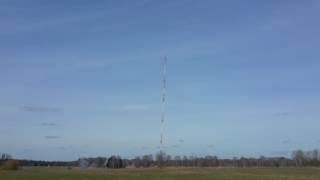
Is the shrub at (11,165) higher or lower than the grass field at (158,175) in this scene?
higher

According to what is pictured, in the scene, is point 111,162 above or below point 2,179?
above

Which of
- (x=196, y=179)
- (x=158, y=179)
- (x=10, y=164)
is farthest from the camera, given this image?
(x=10, y=164)

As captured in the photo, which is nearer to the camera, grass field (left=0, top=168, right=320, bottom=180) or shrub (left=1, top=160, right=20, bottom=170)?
grass field (left=0, top=168, right=320, bottom=180)

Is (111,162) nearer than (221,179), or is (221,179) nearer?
(221,179)

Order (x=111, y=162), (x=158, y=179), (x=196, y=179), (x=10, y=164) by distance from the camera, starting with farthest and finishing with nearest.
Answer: (x=111, y=162) → (x=10, y=164) → (x=196, y=179) → (x=158, y=179)

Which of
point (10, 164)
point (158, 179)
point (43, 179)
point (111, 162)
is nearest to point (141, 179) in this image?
point (158, 179)

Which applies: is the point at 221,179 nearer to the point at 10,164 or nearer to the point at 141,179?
the point at 141,179

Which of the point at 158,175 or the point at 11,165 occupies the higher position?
the point at 11,165

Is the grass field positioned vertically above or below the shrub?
below

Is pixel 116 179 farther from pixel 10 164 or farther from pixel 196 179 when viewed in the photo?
pixel 10 164

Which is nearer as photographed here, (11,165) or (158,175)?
(158,175)

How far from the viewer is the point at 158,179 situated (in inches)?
2340

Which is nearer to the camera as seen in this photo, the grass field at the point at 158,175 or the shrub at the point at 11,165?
the grass field at the point at 158,175

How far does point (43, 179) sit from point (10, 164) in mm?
73768
